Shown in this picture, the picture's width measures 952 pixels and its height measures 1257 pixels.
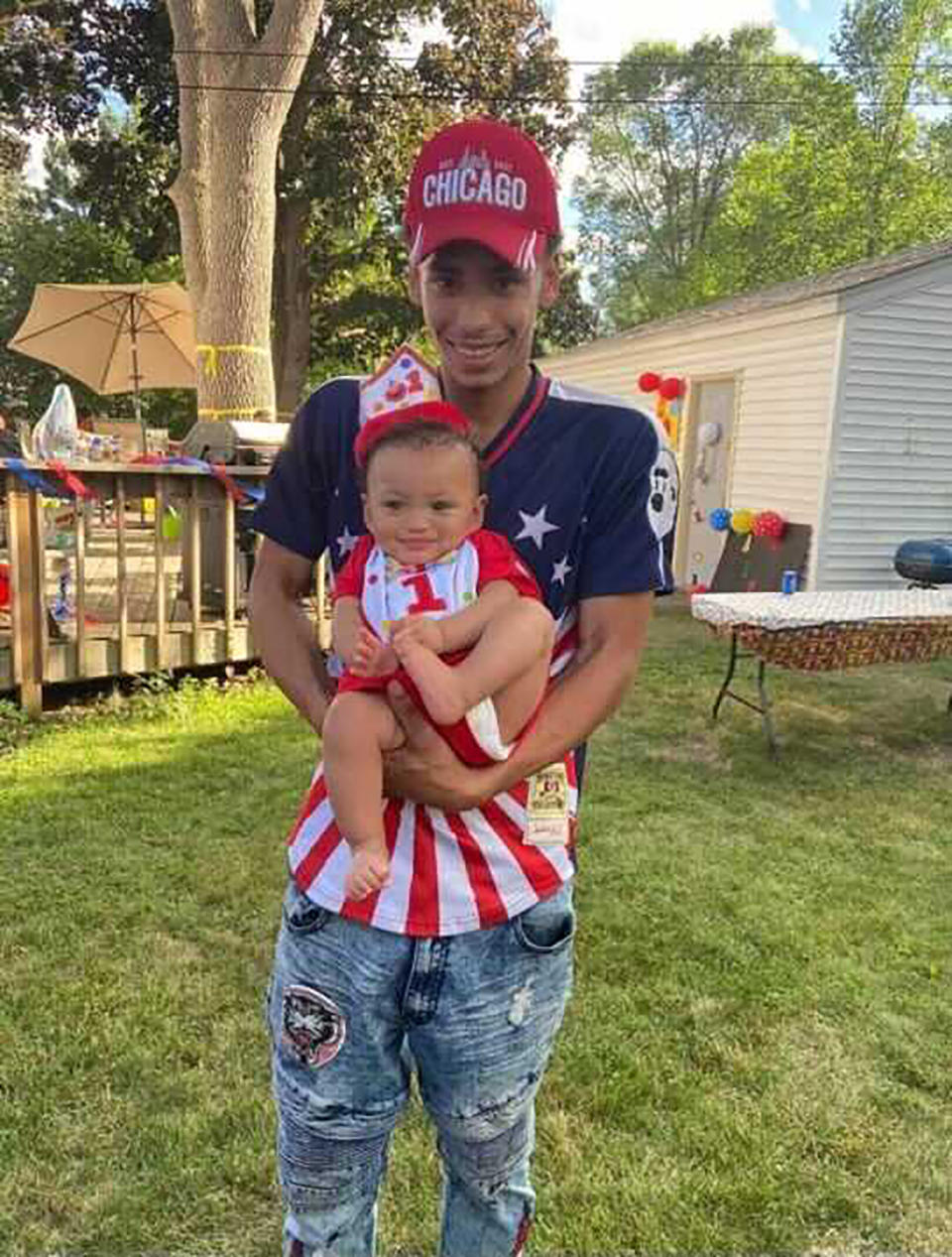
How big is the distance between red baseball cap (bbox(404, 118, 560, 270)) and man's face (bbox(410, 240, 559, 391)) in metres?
0.02

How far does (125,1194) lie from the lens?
221 centimetres

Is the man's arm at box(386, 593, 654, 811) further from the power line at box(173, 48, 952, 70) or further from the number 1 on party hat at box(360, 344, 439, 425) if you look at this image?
the power line at box(173, 48, 952, 70)

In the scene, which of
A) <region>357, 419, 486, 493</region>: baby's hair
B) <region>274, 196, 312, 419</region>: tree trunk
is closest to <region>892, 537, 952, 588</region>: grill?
<region>357, 419, 486, 493</region>: baby's hair

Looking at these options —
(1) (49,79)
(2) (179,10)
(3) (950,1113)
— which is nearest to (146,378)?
(2) (179,10)

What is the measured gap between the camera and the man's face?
4.33 feet

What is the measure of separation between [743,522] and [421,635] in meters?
9.93

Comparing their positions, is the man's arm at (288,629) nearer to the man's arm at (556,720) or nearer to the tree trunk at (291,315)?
the man's arm at (556,720)

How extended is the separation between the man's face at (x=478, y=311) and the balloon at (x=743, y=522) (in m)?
9.69

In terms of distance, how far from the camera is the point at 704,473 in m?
12.0

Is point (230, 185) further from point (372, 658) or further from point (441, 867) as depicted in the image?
point (441, 867)

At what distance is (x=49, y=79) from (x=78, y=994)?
60.4ft

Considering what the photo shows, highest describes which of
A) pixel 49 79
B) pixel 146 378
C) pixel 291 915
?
pixel 49 79

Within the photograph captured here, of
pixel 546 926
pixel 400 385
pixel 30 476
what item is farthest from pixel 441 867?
pixel 30 476

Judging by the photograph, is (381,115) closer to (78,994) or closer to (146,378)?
(146,378)
